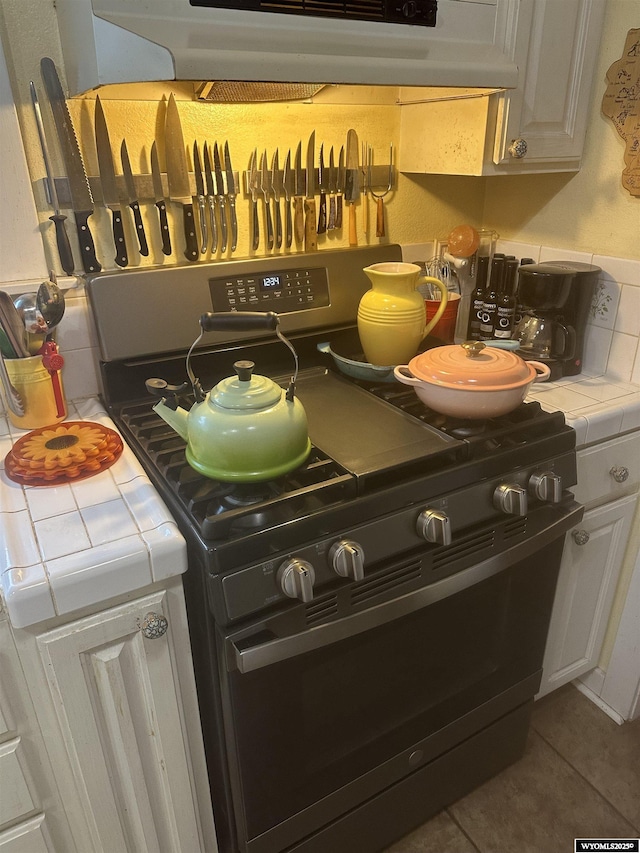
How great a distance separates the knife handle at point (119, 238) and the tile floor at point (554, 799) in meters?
1.38

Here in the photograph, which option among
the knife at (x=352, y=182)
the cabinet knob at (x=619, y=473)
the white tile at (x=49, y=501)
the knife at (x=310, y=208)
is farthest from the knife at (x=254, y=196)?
the cabinet knob at (x=619, y=473)

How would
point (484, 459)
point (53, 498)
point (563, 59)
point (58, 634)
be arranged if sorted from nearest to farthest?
point (58, 634) < point (53, 498) < point (484, 459) < point (563, 59)

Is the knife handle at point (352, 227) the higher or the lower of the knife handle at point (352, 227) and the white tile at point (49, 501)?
the higher

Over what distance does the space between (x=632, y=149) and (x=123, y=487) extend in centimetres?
124

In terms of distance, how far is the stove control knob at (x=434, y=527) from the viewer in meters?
0.96

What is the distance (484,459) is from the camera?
1.04m

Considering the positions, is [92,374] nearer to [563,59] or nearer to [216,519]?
[216,519]

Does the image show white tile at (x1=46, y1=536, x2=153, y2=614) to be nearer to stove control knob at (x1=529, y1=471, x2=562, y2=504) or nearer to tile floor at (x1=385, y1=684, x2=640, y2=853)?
stove control knob at (x1=529, y1=471, x2=562, y2=504)

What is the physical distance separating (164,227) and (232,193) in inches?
6.6

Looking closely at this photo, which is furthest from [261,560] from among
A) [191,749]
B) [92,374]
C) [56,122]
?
[56,122]

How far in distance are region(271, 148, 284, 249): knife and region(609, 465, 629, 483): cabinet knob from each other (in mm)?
907

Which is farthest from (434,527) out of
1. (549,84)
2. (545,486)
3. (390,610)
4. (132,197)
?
(549,84)

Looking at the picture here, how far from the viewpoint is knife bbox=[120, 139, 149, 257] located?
Answer: 46.6 inches

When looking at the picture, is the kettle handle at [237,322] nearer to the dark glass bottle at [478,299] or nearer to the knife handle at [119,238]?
the knife handle at [119,238]
